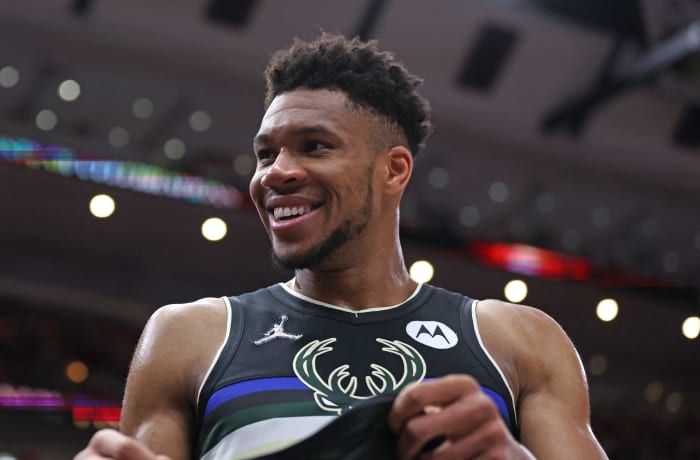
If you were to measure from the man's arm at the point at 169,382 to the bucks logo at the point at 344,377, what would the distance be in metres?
0.16

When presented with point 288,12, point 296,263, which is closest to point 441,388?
point 296,263

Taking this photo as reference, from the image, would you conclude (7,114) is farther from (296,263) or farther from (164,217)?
(296,263)

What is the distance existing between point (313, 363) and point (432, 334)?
234 millimetres

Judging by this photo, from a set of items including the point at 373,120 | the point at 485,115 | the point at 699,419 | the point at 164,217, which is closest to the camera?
the point at 373,120

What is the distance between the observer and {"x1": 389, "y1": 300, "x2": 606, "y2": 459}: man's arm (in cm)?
128

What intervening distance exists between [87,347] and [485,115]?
4.34 m

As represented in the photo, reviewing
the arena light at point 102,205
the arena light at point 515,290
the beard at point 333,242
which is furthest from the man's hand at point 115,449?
the arena light at point 515,290

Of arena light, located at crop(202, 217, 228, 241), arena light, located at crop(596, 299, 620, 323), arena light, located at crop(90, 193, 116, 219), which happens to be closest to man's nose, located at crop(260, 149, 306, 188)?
arena light, located at crop(90, 193, 116, 219)

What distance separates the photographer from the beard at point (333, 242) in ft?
5.73

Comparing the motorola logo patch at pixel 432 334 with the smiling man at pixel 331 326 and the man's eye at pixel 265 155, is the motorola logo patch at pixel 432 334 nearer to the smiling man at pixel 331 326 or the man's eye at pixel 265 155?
the smiling man at pixel 331 326

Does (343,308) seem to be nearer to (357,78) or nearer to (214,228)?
(357,78)

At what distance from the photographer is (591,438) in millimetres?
1701

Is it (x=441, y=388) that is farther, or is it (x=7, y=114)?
(x=7, y=114)

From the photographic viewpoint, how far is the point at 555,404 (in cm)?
171
